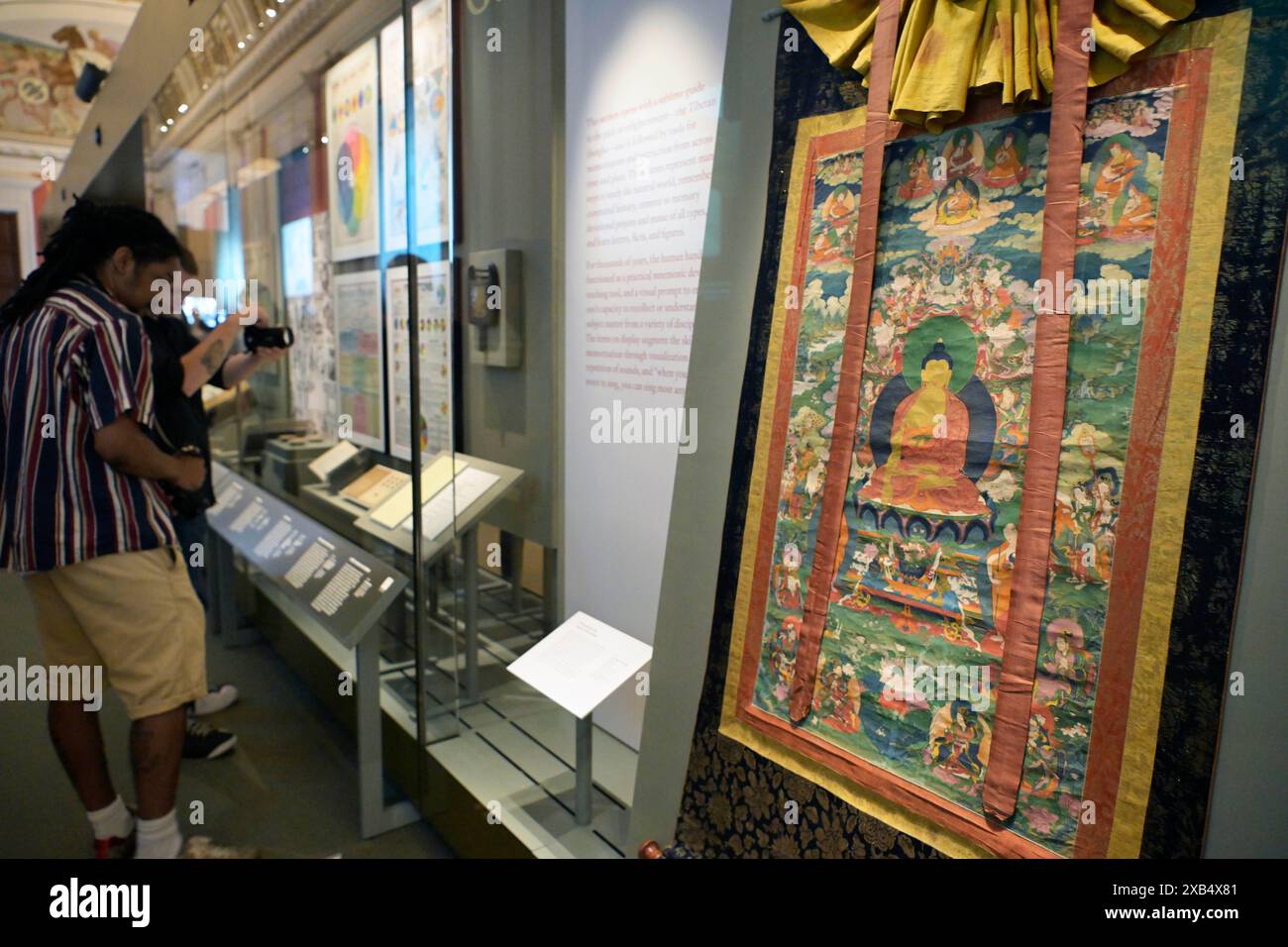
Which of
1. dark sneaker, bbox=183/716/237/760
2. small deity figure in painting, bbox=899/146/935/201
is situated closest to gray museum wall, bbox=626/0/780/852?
small deity figure in painting, bbox=899/146/935/201

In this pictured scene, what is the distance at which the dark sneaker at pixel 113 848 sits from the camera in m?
2.35

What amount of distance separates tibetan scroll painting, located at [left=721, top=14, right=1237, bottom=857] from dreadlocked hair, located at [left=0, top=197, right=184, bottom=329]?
6.15 feet

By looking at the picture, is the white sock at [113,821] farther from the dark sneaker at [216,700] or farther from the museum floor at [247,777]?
the dark sneaker at [216,700]

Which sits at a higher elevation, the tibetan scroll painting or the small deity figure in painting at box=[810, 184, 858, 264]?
the small deity figure in painting at box=[810, 184, 858, 264]

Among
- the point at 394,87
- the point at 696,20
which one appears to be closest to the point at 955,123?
the point at 696,20

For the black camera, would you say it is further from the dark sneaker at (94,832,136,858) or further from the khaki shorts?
the dark sneaker at (94,832,136,858)

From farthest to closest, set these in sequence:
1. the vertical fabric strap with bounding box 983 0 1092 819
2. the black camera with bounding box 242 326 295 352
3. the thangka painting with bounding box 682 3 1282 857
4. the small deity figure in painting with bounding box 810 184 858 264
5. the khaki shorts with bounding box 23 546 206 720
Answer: the black camera with bounding box 242 326 295 352
the khaki shorts with bounding box 23 546 206 720
the small deity figure in painting with bounding box 810 184 858 264
the vertical fabric strap with bounding box 983 0 1092 819
the thangka painting with bounding box 682 3 1282 857

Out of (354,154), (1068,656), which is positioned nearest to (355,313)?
(354,154)

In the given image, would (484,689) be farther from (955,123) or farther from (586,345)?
(955,123)

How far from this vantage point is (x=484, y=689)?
3.01 meters

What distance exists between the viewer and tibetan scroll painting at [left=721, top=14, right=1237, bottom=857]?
1.29 metres

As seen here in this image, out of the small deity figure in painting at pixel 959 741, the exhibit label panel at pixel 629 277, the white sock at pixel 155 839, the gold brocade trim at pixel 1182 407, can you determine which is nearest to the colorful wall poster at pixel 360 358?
the exhibit label panel at pixel 629 277

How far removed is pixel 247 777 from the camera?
3080 millimetres

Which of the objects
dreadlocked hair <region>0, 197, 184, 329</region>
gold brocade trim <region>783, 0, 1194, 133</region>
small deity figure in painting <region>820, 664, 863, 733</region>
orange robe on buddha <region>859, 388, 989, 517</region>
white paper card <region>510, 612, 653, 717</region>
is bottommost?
white paper card <region>510, 612, 653, 717</region>
